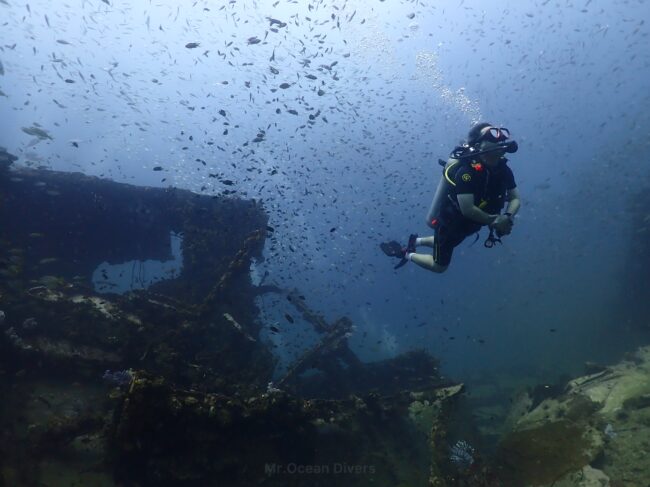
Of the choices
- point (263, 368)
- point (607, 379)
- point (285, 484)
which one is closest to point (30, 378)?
point (263, 368)

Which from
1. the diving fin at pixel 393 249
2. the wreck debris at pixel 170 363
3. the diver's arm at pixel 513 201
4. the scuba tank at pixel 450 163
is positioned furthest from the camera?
the diving fin at pixel 393 249

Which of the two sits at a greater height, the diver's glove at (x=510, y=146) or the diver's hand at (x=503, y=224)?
the diver's glove at (x=510, y=146)

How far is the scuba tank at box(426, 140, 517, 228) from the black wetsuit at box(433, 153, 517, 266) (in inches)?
4.0

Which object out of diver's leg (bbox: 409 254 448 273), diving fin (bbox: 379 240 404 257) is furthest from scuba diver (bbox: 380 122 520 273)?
diving fin (bbox: 379 240 404 257)

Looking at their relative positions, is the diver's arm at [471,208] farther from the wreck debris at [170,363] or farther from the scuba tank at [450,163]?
the wreck debris at [170,363]

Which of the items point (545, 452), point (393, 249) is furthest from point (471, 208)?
point (545, 452)

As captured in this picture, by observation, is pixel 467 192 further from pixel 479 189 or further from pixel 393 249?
pixel 393 249

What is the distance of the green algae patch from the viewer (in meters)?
6.47

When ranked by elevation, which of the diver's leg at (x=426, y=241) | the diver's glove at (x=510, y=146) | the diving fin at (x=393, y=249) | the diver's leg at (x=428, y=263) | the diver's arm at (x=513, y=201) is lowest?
the diving fin at (x=393, y=249)

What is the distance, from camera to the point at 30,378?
24.9 ft

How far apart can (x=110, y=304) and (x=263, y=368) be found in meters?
Answer: 3.95

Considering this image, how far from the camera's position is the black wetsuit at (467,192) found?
21.5 feet

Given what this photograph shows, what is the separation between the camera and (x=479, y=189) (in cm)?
668

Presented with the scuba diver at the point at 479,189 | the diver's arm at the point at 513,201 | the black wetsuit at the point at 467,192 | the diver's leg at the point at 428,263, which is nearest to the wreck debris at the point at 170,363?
the diver's leg at the point at 428,263
